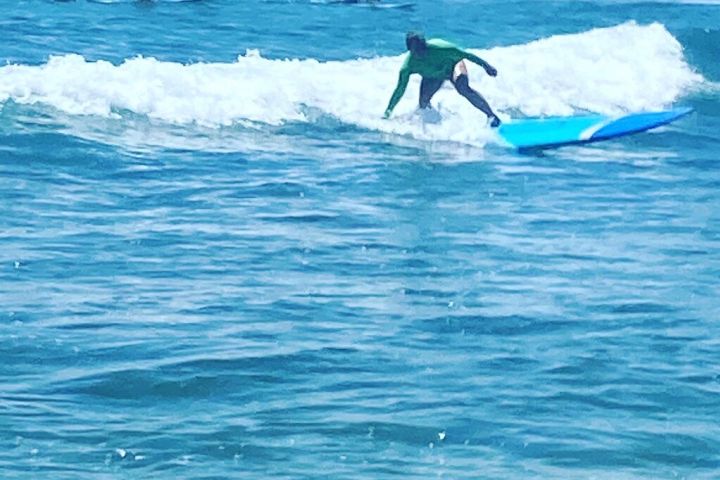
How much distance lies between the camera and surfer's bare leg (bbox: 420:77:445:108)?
19016 millimetres

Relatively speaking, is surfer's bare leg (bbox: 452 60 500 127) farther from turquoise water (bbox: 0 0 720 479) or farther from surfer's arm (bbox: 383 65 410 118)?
surfer's arm (bbox: 383 65 410 118)

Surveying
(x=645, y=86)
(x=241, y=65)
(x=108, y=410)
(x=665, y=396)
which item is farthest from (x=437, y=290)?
(x=645, y=86)

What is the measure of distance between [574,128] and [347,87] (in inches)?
162

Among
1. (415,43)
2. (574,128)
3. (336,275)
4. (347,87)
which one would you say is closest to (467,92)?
(415,43)

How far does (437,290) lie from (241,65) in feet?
35.6

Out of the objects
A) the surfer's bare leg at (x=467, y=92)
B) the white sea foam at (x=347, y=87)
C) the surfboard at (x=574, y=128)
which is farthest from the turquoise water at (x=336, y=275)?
the surfer's bare leg at (x=467, y=92)

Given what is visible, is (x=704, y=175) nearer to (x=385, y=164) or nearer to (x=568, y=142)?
(x=568, y=142)

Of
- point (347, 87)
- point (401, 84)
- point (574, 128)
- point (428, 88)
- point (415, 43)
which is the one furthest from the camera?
point (347, 87)

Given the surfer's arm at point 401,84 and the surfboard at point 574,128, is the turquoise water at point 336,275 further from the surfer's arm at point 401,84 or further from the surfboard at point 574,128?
the surfer's arm at point 401,84

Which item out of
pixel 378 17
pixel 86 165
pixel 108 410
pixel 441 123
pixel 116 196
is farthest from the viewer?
pixel 378 17

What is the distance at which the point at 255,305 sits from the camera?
12.0m

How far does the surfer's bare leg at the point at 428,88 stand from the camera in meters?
19.0

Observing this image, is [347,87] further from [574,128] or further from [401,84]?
[574,128]

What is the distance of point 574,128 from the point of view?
18594 millimetres
